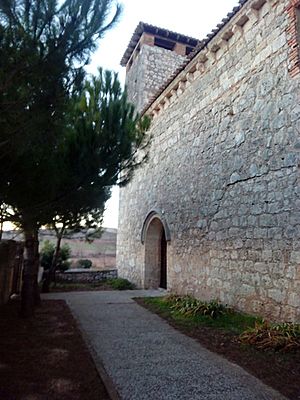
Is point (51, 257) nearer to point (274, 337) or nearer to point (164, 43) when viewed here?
point (164, 43)

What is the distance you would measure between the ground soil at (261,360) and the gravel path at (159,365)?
4.8 inches

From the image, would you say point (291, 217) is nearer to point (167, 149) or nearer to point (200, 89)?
point (200, 89)

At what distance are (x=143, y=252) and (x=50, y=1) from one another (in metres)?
7.34

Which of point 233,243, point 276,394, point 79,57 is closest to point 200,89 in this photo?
point 233,243

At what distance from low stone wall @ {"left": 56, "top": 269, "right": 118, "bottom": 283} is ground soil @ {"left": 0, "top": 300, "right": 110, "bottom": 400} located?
5.99 meters

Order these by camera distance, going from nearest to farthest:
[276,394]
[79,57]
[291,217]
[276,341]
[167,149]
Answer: [276,394], [79,57], [276,341], [291,217], [167,149]

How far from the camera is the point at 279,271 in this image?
4.18 m

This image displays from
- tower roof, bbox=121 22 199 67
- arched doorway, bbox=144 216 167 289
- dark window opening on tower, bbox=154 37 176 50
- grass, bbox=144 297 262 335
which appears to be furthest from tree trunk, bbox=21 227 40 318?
dark window opening on tower, bbox=154 37 176 50

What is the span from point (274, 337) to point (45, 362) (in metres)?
2.50

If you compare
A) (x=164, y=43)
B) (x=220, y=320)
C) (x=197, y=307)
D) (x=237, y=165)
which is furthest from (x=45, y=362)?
(x=164, y=43)

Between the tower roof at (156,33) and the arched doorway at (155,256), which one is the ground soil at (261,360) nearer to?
the arched doorway at (155,256)

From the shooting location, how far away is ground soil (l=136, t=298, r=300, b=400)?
8.62 ft

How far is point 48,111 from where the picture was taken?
2.68 m

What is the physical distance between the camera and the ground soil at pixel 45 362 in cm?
239
